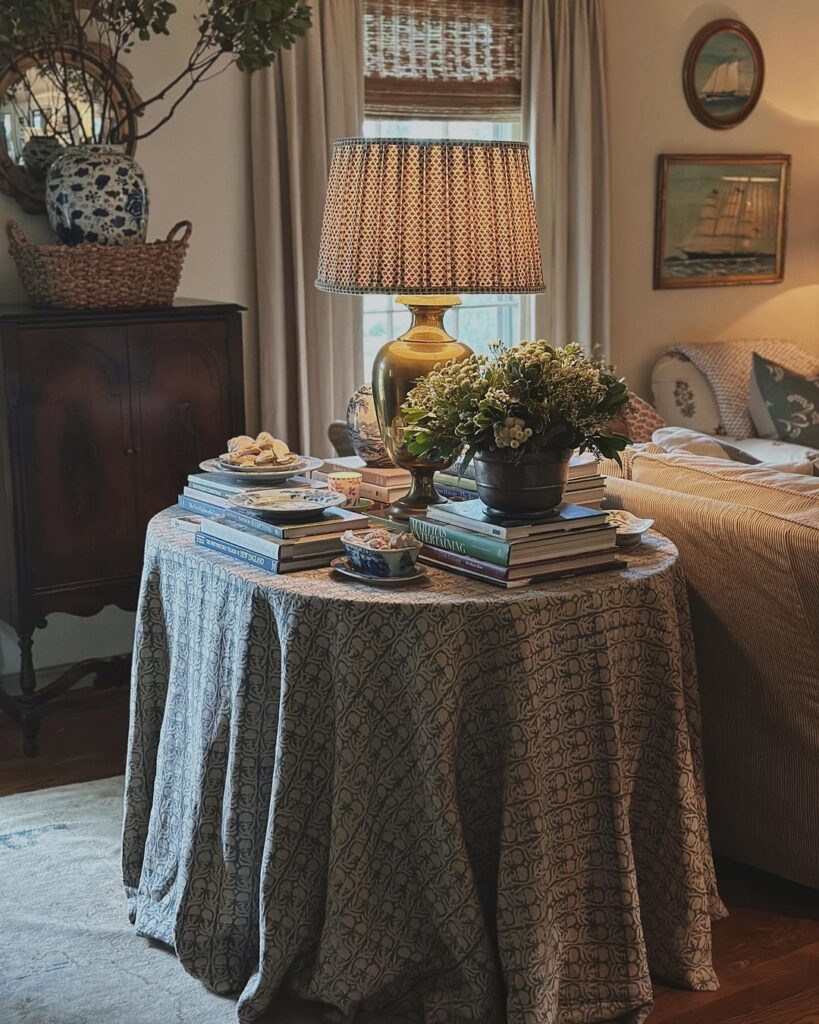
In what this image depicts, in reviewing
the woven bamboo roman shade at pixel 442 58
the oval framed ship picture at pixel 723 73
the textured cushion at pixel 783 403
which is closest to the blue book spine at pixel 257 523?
the woven bamboo roman shade at pixel 442 58

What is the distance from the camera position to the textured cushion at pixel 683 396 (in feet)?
17.6

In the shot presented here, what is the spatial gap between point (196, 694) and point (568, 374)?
92cm

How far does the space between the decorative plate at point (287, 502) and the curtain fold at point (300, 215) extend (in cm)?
186

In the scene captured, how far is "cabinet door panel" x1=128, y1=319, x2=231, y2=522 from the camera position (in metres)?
3.69

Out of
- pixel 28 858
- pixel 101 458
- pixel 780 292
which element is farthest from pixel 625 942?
pixel 780 292

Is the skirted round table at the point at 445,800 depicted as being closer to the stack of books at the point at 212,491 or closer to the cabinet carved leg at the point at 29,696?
the stack of books at the point at 212,491

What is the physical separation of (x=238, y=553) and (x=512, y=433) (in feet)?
1.91

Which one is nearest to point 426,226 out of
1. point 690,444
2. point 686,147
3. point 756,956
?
point 690,444

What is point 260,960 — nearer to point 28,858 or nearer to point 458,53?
point 28,858

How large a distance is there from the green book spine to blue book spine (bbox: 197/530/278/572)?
30 centimetres

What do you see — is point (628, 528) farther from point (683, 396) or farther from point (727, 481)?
point (683, 396)

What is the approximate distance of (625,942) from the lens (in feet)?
7.59

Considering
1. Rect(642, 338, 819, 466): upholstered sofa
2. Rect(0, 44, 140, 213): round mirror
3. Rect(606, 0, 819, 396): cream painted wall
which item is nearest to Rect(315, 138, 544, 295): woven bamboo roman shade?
Rect(0, 44, 140, 213): round mirror

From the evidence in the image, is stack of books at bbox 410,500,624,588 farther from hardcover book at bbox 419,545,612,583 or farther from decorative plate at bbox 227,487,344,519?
decorative plate at bbox 227,487,344,519
